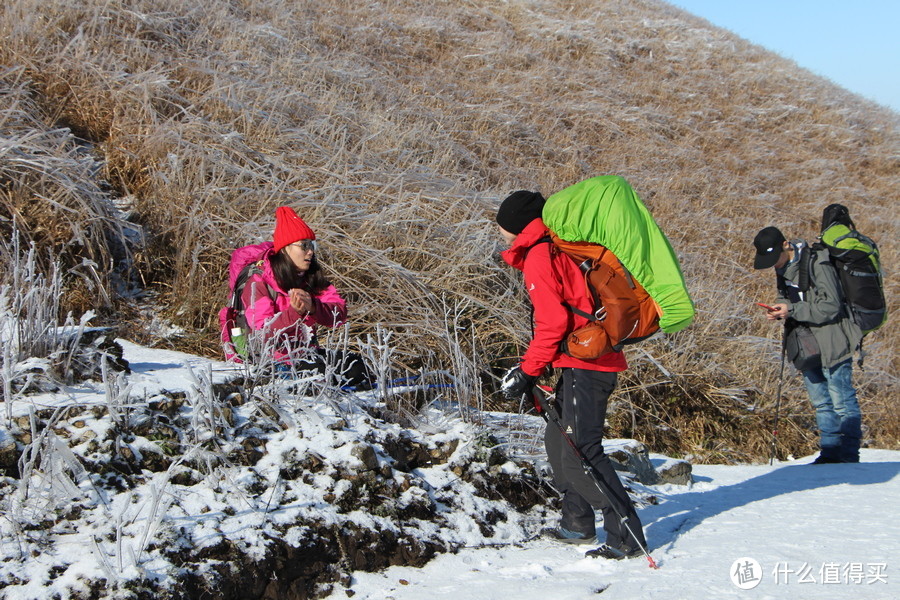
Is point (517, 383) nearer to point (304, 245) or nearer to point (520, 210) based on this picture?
point (520, 210)

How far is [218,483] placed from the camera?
285 cm

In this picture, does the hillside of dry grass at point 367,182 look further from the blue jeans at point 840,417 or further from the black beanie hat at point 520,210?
the black beanie hat at point 520,210

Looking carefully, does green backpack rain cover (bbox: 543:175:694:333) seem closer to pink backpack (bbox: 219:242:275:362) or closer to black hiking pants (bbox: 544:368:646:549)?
black hiking pants (bbox: 544:368:646:549)

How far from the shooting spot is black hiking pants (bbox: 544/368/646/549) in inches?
117

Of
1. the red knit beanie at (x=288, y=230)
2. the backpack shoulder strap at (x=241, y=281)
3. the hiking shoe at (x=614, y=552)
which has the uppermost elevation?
the red knit beanie at (x=288, y=230)

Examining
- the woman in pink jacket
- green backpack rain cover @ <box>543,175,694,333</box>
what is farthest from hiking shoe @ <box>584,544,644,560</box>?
the woman in pink jacket

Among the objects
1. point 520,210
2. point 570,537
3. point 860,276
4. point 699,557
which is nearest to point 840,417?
point 860,276

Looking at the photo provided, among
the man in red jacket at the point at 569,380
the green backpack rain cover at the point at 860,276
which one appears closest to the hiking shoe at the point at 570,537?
the man in red jacket at the point at 569,380

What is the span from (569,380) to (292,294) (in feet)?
5.31

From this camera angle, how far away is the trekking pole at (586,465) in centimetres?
294

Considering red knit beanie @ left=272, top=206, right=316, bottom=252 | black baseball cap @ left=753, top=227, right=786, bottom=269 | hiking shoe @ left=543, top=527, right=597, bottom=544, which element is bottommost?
hiking shoe @ left=543, top=527, right=597, bottom=544

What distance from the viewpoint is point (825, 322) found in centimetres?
502

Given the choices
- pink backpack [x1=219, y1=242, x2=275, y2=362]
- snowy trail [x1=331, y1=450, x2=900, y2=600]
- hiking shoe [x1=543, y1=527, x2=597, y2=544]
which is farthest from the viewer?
pink backpack [x1=219, y1=242, x2=275, y2=362]

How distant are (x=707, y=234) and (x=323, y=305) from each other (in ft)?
21.9
